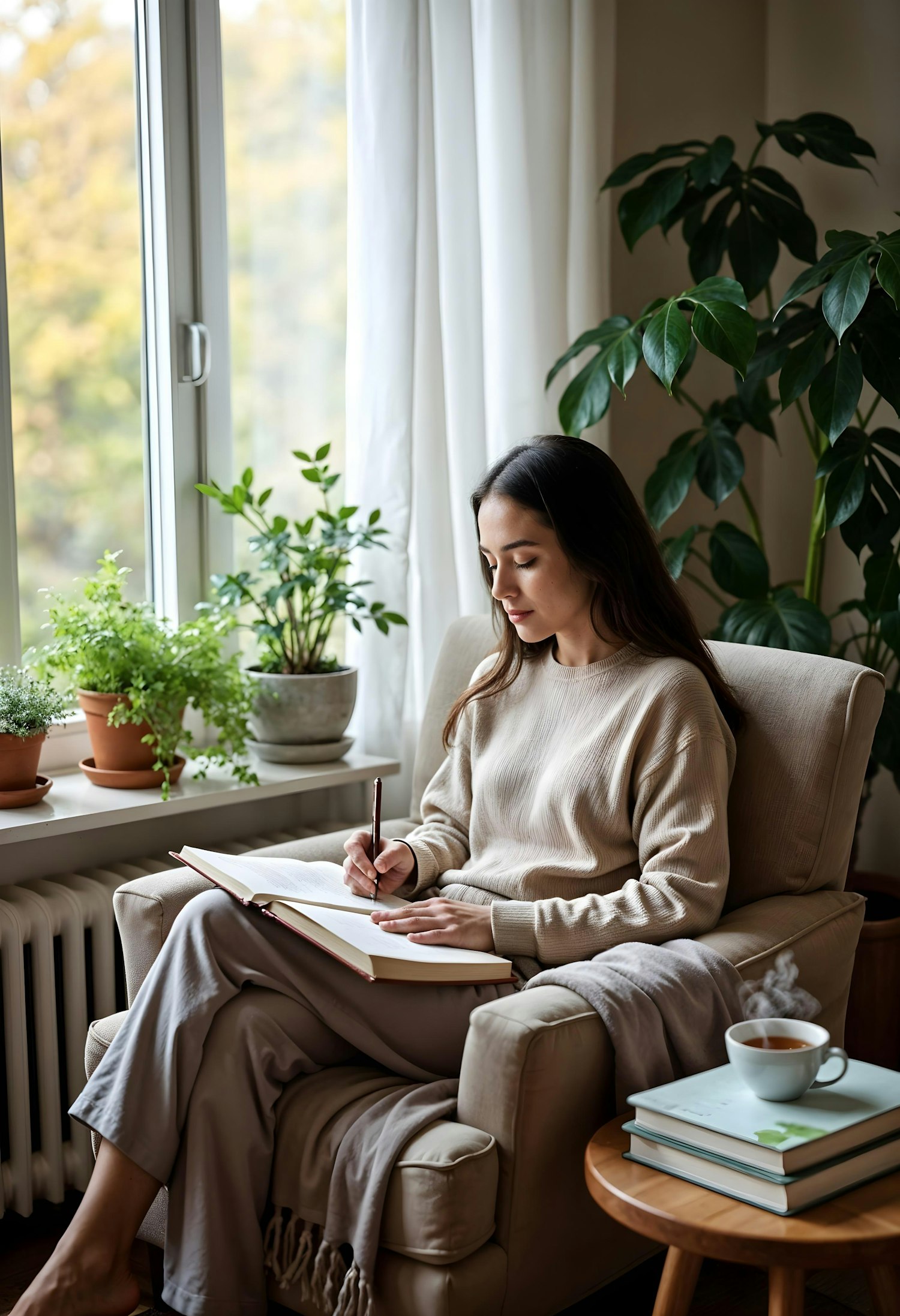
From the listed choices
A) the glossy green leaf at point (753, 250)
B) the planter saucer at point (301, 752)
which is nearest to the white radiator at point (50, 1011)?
the planter saucer at point (301, 752)

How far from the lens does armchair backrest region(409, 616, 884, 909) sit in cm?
167

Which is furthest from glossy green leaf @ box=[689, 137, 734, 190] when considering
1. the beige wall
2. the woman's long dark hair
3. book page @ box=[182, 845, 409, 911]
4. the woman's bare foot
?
the woman's bare foot

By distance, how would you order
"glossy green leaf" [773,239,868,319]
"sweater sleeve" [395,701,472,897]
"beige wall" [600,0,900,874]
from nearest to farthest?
"sweater sleeve" [395,701,472,897] → "glossy green leaf" [773,239,868,319] → "beige wall" [600,0,900,874]

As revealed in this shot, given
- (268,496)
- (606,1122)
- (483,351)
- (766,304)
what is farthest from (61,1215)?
(766,304)

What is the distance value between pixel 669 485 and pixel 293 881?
1127mm

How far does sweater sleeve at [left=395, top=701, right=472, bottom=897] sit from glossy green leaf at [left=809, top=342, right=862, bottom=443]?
0.75 metres

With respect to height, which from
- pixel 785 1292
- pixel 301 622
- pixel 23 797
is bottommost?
pixel 785 1292

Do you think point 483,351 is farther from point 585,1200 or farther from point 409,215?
point 585,1200

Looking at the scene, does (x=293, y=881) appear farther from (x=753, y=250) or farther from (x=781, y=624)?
(x=753, y=250)

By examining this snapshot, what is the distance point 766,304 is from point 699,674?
1.48 meters

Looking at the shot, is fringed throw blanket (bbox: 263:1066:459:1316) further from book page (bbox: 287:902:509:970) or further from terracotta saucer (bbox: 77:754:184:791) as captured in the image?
terracotta saucer (bbox: 77:754:184:791)

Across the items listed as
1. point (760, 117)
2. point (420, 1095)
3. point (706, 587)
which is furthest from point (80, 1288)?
point (760, 117)

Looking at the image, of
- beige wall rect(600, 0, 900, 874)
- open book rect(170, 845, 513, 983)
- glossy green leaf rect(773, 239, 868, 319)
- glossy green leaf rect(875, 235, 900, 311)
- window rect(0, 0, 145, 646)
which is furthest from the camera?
beige wall rect(600, 0, 900, 874)

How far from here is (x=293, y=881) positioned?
5.45ft
